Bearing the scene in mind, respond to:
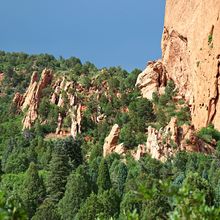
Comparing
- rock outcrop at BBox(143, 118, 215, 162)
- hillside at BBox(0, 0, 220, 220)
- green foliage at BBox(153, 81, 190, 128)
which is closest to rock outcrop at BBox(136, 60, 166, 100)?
hillside at BBox(0, 0, 220, 220)

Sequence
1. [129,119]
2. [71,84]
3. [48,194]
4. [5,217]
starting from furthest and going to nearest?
[71,84]
[129,119]
[48,194]
[5,217]

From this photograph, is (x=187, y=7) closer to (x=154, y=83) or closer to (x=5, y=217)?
(x=154, y=83)

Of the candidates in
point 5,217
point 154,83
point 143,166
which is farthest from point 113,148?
point 5,217

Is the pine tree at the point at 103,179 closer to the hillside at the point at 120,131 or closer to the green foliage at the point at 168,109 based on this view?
the hillside at the point at 120,131

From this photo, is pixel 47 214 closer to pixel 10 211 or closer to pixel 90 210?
pixel 90 210

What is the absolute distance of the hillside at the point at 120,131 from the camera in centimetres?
4822

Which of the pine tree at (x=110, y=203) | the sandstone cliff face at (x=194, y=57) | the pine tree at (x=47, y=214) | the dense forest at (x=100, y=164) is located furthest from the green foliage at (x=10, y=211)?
the sandstone cliff face at (x=194, y=57)

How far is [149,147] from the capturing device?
209 feet

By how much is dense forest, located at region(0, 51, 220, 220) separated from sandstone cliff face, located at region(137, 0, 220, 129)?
182 centimetres

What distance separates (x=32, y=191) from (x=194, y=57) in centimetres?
3141

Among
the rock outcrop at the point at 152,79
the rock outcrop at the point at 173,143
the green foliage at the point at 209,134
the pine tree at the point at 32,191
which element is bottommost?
the pine tree at the point at 32,191

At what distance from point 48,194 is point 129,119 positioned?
89.8 ft

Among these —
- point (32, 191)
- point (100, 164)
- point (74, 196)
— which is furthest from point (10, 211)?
point (100, 164)

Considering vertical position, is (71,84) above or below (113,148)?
above
